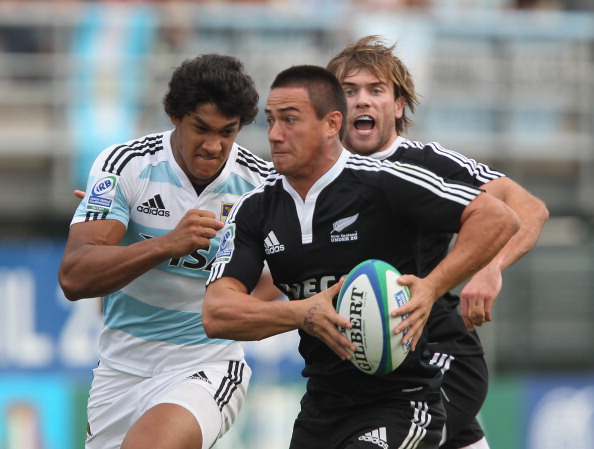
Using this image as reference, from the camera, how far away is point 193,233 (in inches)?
222

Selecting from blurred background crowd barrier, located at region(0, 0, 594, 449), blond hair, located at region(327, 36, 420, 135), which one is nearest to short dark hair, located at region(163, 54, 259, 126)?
blond hair, located at region(327, 36, 420, 135)

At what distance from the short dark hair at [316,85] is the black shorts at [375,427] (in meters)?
1.40

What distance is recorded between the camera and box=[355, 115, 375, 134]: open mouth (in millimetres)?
6301

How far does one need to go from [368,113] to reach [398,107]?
356 millimetres

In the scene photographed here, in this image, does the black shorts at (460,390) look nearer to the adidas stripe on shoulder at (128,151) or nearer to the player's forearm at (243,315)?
the player's forearm at (243,315)

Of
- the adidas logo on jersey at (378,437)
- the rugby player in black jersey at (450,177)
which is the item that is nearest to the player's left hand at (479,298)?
the rugby player in black jersey at (450,177)

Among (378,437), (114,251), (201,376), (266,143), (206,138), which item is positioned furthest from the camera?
(266,143)

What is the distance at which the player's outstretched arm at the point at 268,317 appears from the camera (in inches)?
200

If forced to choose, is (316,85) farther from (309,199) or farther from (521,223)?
(521,223)

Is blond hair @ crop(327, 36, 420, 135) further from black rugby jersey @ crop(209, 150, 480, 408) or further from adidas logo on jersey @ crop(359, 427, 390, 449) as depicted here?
adidas logo on jersey @ crop(359, 427, 390, 449)

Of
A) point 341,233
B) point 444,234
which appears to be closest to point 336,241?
point 341,233

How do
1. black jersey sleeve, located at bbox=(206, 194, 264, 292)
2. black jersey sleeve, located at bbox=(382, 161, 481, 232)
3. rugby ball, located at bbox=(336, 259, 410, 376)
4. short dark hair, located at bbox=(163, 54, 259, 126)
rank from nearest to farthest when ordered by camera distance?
1. rugby ball, located at bbox=(336, 259, 410, 376)
2. black jersey sleeve, located at bbox=(382, 161, 481, 232)
3. black jersey sleeve, located at bbox=(206, 194, 264, 292)
4. short dark hair, located at bbox=(163, 54, 259, 126)

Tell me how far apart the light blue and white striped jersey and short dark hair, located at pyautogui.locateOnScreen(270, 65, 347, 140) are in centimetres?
95

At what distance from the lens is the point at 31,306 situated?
12.3 meters
